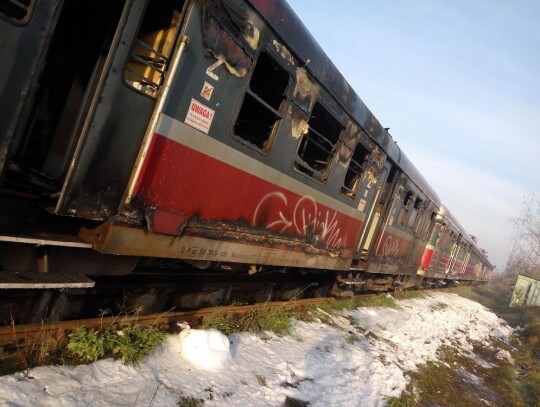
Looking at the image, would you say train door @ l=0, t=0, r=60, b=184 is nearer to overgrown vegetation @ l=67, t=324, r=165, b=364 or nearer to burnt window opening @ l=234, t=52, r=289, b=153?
overgrown vegetation @ l=67, t=324, r=165, b=364

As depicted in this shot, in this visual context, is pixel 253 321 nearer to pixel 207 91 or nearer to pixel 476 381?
pixel 207 91

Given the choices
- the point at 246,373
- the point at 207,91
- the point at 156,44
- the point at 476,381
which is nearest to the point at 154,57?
the point at 156,44

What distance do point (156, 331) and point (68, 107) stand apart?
2338 mm

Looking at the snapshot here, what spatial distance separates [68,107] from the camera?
380 centimetres

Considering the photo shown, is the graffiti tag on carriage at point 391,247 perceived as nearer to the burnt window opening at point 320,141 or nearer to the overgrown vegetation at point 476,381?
the overgrown vegetation at point 476,381

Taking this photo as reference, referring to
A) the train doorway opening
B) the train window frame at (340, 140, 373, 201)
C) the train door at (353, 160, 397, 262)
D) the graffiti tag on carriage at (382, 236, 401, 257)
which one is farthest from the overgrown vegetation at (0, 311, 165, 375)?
the graffiti tag on carriage at (382, 236, 401, 257)

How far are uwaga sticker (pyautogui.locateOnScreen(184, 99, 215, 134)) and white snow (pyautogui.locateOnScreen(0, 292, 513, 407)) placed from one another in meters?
2.11

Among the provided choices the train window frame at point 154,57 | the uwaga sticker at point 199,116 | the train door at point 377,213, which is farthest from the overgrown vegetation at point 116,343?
the train door at point 377,213

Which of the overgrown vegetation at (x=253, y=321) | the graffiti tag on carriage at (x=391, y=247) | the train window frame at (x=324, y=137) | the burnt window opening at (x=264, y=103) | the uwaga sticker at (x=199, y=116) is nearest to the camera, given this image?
the uwaga sticker at (x=199, y=116)

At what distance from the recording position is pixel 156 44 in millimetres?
3568

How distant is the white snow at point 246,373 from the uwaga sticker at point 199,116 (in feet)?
6.91

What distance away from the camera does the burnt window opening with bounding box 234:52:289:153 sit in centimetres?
470

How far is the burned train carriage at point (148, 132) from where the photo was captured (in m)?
3.03

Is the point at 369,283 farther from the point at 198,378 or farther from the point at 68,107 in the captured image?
the point at 68,107
